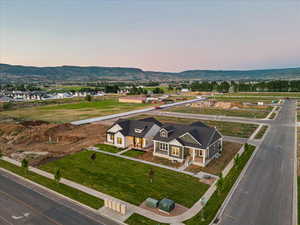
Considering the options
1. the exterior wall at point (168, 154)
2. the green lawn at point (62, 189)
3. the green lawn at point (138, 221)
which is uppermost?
the exterior wall at point (168, 154)

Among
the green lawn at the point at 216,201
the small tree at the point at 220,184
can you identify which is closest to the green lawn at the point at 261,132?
the green lawn at the point at 216,201

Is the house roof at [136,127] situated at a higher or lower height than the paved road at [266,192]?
higher

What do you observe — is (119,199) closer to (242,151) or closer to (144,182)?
(144,182)

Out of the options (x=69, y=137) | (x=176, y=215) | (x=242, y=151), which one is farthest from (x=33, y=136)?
(x=242, y=151)

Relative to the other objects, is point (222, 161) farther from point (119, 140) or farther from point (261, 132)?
point (261, 132)

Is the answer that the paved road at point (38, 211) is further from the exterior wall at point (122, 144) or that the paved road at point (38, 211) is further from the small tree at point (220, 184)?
the exterior wall at point (122, 144)

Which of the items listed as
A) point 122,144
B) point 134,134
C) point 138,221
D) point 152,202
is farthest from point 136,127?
point 138,221

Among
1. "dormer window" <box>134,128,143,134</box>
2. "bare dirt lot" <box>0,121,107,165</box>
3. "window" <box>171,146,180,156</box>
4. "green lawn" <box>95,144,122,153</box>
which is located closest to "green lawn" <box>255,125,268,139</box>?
"window" <box>171,146,180,156</box>
